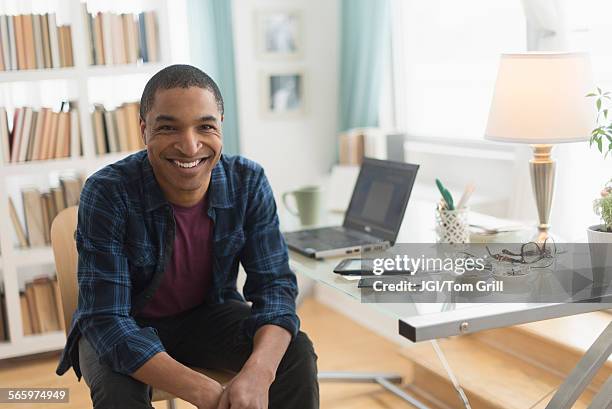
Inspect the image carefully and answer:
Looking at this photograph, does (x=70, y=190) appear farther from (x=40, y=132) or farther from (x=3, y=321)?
(x=3, y=321)

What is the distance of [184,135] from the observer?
6.25 ft

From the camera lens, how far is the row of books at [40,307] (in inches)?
130

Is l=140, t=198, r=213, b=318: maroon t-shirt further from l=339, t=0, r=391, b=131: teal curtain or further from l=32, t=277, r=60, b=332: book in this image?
l=339, t=0, r=391, b=131: teal curtain

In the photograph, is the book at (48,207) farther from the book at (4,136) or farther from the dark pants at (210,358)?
the dark pants at (210,358)

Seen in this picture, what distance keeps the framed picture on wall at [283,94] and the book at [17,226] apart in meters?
1.35

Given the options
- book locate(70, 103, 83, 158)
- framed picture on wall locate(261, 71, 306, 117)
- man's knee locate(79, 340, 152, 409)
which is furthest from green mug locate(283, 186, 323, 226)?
framed picture on wall locate(261, 71, 306, 117)

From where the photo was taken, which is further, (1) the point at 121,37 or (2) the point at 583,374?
(1) the point at 121,37

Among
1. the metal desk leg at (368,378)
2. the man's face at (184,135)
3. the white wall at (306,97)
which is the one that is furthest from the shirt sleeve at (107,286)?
the white wall at (306,97)

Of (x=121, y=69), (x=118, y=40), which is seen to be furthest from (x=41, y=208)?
(x=118, y=40)

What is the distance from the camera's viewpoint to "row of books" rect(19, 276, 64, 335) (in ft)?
10.9

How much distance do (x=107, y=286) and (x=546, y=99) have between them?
125 cm

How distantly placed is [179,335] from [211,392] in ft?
1.17

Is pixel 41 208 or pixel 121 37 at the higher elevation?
pixel 121 37

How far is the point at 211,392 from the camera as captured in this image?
5.73 feet
